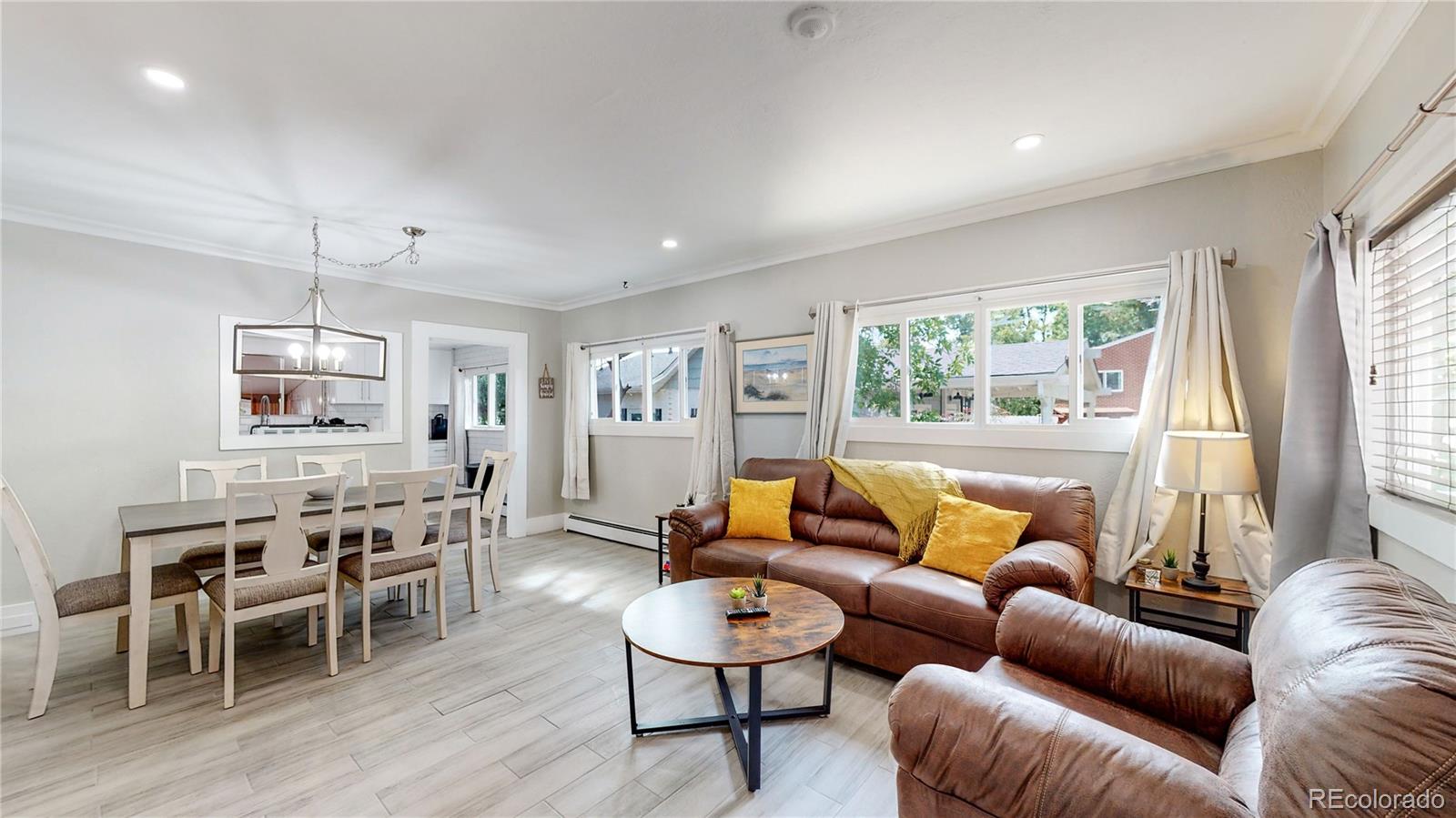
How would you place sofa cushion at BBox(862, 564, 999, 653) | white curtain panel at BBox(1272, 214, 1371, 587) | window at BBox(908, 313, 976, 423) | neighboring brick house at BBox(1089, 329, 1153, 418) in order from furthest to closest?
window at BBox(908, 313, 976, 423), neighboring brick house at BBox(1089, 329, 1153, 418), sofa cushion at BBox(862, 564, 999, 653), white curtain panel at BBox(1272, 214, 1371, 587)

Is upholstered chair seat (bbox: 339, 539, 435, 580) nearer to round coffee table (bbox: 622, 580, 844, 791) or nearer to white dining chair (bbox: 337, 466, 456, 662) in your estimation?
white dining chair (bbox: 337, 466, 456, 662)

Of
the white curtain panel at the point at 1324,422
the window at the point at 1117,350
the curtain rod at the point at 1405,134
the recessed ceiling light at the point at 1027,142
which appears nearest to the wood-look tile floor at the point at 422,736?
the white curtain panel at the point at 1324,422

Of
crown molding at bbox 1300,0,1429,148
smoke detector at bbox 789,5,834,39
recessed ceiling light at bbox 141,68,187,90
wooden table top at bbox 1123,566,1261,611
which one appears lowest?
wooden table top at bbox 1123,566,1261,611

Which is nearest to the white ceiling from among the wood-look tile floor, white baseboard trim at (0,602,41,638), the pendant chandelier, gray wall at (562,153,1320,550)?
gray wall at (562,153,1320,550)

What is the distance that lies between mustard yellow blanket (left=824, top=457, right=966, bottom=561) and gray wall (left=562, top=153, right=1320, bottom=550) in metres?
0.38

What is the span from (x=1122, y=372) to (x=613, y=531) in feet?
14.9

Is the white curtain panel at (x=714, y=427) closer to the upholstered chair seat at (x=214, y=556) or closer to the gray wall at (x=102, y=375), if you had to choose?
the upholstered chair seat at (x=214, y=556)

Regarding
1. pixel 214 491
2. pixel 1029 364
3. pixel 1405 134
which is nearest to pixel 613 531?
pixel 214 491

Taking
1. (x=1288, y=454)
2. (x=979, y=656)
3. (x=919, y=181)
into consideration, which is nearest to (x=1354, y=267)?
(x=1288, y=454)

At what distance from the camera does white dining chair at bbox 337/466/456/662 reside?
9.85 feet

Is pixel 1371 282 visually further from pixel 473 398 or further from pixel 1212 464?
pixel 473 398

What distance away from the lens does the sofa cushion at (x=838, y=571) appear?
9.27ft

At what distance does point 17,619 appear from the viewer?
11.3ft

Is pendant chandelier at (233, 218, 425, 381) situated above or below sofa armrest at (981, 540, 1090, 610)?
above
